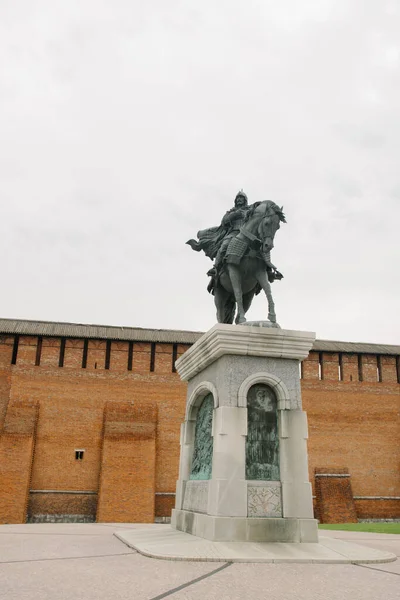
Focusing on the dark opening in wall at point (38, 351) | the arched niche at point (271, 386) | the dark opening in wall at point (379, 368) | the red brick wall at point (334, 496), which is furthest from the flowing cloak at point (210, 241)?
the dark opening in wall at point (379, 368)

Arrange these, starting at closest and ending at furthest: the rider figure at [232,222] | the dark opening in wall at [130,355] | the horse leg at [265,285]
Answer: the horse leg at [265,285] < the rider figure at [232,222] < the dark opening in wall at [130,355]

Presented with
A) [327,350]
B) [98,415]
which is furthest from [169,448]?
[327,350]

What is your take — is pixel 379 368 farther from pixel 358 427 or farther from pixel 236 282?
pixel 236 282

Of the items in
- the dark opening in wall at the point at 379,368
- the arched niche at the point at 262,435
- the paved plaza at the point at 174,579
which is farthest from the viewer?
the dark opening in wall at the point at 379,368

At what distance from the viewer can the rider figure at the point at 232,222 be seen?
6.63m

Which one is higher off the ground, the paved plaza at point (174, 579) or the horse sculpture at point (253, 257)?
the horse sculpture at point (253, 257)

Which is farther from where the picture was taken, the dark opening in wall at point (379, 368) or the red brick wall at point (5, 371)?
the dark opening in wall at point (379, 368)

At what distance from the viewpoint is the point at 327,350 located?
20.1m

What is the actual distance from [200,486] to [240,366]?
140 cm

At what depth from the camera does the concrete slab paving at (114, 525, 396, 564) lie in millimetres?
4109

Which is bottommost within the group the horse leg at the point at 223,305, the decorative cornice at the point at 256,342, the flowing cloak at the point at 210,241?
the decorative cornice at the point at 256,342

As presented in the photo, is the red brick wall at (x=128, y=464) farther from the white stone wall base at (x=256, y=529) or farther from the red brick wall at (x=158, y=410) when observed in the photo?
the white stone wall base at (x=256, y=529)

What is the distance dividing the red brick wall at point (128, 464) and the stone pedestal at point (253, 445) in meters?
11.0

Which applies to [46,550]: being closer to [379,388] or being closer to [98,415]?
[98,415]
